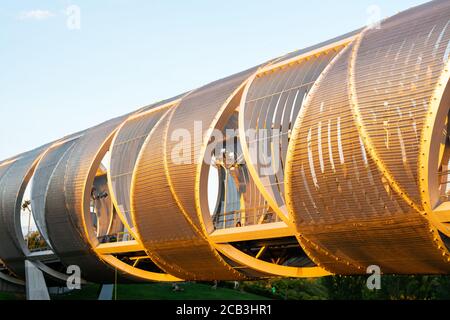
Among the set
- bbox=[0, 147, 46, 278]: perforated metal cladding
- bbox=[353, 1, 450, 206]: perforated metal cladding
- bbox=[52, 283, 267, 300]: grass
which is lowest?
bbox=[52, 283, 267, 300]: grass

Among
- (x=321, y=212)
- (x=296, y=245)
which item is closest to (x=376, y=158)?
(x=321, y=212)

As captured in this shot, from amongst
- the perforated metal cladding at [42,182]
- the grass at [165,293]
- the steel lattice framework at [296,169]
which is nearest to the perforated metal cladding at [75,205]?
the steel lattice framework at [296,169]

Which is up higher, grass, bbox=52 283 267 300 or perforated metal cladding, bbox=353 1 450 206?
perforated metal cladding, bbox=353 1 450 206

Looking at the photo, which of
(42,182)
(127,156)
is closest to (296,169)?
(127,156)

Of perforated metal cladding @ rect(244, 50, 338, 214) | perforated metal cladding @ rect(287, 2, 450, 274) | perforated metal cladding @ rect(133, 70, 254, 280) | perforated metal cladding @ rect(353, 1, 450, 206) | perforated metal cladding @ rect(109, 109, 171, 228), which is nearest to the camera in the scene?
perforated metal cladding @ rect(353, 1, 450, 206)

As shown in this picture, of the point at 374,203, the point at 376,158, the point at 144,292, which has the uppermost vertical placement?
the point at 376,158

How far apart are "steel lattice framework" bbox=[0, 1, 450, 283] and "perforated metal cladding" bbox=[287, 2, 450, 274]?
4cm

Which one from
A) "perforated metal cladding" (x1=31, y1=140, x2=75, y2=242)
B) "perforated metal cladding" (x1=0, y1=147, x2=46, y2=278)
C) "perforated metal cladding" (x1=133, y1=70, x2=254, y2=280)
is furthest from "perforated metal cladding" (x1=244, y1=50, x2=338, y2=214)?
"perforated metal cladding" (x1=0, y1=147, x2=46, y2=278)

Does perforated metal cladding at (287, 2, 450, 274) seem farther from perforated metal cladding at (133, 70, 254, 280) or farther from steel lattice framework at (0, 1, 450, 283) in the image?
perforated metal cladding at (133, 70, 254, 280)

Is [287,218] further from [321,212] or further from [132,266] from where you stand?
[132,266]

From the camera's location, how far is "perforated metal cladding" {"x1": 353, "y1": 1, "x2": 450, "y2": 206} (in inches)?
755

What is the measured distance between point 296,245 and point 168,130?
7305 millimetres

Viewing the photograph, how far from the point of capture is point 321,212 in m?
22.3

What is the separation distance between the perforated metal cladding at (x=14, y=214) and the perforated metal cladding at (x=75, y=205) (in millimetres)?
4869
